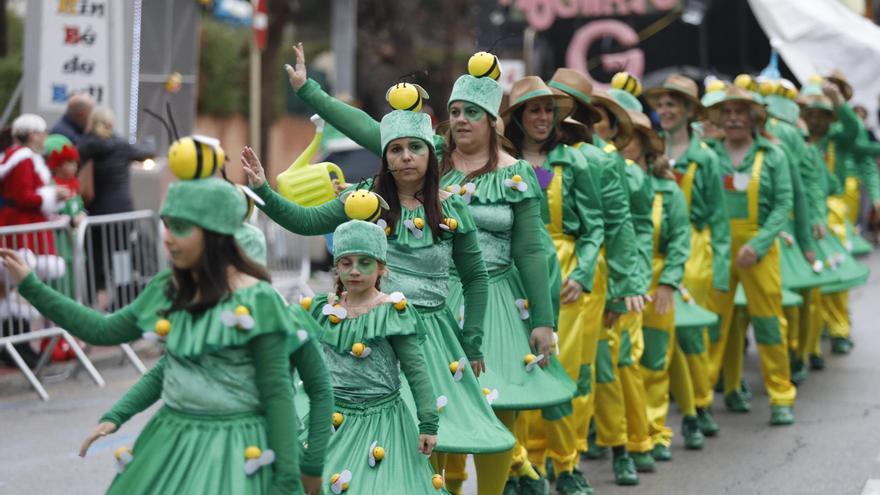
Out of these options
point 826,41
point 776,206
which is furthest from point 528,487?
point 826,41

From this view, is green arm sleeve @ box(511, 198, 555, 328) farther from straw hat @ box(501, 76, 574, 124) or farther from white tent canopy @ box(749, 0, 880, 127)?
white tent canopy @ box(749, 0, 880, 127)

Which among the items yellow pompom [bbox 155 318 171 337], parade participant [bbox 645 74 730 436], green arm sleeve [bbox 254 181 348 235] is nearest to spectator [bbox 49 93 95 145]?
parade participant [bbox 645 74 730 436]

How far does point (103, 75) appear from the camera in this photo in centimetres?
1438

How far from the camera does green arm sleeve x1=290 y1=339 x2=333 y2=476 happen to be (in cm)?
495

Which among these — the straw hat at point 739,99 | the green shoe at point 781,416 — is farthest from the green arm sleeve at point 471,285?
the straw hat at point 739,99

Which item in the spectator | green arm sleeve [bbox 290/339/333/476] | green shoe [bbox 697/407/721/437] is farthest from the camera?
the spectator

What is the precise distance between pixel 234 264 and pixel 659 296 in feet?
16.4

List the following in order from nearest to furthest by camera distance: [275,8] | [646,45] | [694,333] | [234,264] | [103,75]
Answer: [234,264], [694,333], [103,75], [646,45], [275,8]

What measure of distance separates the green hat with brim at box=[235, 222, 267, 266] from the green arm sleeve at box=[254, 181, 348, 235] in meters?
1.31

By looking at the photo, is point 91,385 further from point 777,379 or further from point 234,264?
point 234,264

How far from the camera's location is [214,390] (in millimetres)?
4730

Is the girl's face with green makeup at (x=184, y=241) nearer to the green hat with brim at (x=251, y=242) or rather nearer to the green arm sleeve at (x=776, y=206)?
the green hat with brim at (x=251, y=242)

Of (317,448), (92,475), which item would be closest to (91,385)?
(92,475)

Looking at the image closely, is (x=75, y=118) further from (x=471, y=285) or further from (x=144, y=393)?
(x=144, y=393)
